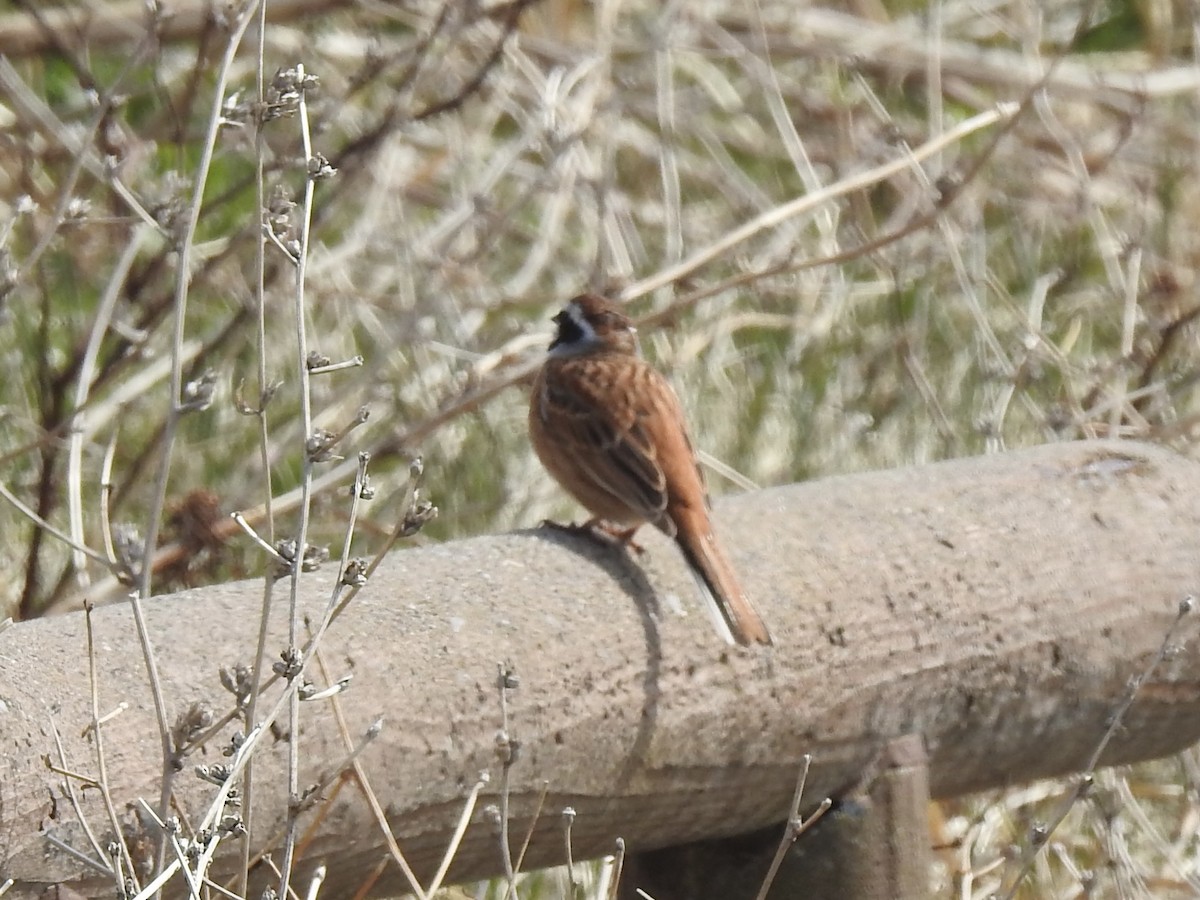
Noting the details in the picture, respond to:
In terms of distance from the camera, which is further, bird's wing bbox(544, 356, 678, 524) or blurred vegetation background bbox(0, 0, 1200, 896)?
blurred vegetation background bbox(0, 0, 1200, 896)

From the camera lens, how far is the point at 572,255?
661cm

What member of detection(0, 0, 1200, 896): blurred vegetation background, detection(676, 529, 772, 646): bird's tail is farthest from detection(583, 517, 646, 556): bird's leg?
detection(0, 0, 1200, 896): blurred vegetation background

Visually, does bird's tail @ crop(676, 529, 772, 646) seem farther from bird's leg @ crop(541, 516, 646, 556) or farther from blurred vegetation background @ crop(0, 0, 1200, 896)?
blurred vegetation background @ crop(0, 0, 1200, 896)

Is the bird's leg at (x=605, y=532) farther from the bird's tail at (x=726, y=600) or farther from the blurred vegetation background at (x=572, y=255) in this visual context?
the blurred vegetation background at (x=572, y=255)

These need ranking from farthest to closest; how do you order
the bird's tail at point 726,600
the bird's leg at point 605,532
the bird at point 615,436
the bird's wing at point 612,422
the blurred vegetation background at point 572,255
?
the blurred vegetation background at point 572,255
the bird's wing at point 612,422
the bird at point 615,436
the bird's leg at point 605,532
the bird's tail at point 726,600

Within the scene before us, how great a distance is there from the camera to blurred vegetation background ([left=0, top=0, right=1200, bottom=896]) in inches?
185

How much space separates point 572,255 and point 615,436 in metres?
2.86

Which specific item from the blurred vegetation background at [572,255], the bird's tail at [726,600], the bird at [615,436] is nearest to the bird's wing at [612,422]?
the bird at [615,436]

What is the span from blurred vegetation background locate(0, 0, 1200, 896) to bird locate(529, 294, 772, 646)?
41cm

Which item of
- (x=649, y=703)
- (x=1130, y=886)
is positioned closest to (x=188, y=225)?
(x=649, y=703)

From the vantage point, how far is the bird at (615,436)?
11.1 ft

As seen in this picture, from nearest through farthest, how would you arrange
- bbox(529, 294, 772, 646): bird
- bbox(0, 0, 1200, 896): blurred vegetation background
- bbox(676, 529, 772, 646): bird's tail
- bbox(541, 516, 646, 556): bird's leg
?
bbox(676, 529, 772, 646): bird's tail, bbox(541, 516, 646, 556): bird's leg, bbox(529, 294, 772, 646): bird, bbox(0, 0, 1200, 896): blurred vegetation background

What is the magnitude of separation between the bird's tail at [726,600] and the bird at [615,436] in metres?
0.01

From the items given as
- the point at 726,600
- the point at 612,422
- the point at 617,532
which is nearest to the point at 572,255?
the point at 612,422
